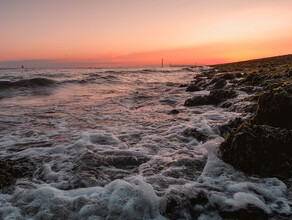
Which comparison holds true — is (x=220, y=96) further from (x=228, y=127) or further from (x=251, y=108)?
(x=228, y=127)

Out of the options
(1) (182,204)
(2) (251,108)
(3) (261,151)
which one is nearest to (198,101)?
(2) (251,108)

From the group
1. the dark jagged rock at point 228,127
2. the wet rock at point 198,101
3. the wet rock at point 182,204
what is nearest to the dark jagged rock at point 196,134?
the dark jagged rock at point 228,127

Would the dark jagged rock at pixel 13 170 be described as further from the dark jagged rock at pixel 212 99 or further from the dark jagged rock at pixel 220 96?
the dark jagged rock at pixel 220 96

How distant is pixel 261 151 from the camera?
10.9 feet

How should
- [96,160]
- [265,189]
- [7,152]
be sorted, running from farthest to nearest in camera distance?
1. [7,152]
2. [96,160]
3. [265,189]

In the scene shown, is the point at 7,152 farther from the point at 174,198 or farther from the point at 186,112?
the point at 186,112

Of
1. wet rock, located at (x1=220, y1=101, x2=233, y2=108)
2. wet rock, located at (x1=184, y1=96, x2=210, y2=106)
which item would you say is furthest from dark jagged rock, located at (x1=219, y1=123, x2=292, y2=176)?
wet rock, located at (x1=184, y1=96, x2=210, y2=106)

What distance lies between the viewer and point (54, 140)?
525 cm

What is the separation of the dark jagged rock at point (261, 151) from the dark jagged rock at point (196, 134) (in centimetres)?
135

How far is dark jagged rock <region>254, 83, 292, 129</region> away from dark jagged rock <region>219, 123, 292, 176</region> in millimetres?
675

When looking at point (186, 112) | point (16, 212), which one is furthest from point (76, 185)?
point (186, 112)

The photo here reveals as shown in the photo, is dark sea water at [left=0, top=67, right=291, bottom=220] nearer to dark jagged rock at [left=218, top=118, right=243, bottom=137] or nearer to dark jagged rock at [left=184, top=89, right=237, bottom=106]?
dark jagged rock at [left=218, top=118, right=243, bottom=137]

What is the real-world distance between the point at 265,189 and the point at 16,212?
3145 millimetres

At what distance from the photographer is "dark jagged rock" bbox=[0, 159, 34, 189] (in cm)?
323
